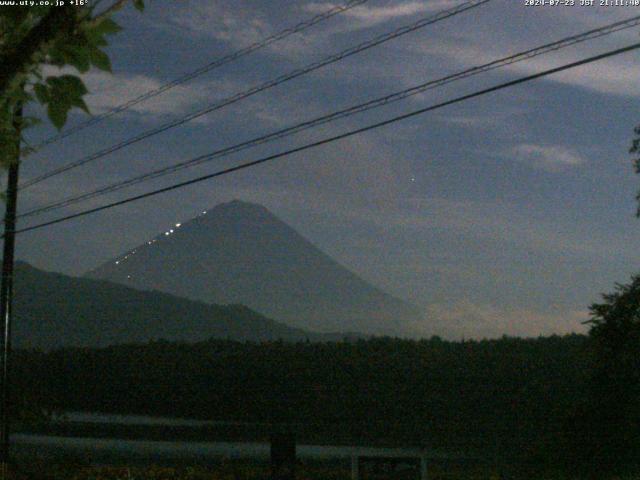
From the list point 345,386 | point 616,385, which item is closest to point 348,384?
point 345,386

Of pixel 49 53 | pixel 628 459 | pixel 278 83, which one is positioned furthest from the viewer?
pixel 278 83

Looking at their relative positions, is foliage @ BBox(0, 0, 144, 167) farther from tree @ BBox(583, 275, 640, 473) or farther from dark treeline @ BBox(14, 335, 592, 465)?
dark treeline @ BBox(14, 335, 592, 465)

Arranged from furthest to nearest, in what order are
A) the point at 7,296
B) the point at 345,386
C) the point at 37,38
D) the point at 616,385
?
the point at 345,386, the point at 7,296, the point at 616,385, the point at 37,38

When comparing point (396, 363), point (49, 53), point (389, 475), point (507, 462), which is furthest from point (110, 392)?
point (49, 53)

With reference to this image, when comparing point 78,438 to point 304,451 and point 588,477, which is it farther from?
point 588,477

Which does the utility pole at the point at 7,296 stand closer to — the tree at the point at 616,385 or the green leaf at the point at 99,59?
the tree at the point at 616,385

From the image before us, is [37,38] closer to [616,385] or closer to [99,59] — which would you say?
[99,59]

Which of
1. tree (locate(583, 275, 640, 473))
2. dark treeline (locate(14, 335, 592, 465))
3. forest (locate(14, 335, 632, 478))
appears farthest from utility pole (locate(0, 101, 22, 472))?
dark treeline (locate(14, 335, 592, 465))
